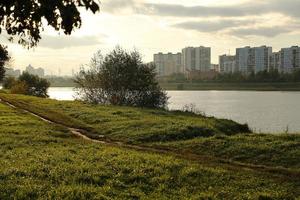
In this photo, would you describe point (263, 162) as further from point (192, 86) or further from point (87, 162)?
point (192, 86)

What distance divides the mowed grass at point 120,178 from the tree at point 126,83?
140 ft

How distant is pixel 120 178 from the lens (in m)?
15.2

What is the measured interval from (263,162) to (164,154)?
4.16 meters

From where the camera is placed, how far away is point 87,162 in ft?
58.4

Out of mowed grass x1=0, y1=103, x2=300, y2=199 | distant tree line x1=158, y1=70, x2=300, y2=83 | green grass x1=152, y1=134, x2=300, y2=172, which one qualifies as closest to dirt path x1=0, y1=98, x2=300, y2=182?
mowed grass x1=0, y1=103, x2=300, y2=199

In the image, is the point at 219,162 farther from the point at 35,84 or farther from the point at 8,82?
the point at 8,82

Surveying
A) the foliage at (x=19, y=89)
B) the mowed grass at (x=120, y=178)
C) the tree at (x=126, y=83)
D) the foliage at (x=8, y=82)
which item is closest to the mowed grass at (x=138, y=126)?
the mowed grass at (x=120, y=178)

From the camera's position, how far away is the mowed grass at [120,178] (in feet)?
44.0

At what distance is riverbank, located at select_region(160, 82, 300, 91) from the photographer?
432 ft

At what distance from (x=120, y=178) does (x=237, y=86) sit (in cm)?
12755

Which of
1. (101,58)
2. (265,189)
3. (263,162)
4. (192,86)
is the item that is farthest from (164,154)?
(192,86)

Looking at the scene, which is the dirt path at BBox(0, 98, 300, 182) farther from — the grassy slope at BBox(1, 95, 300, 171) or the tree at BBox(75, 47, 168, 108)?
the tree at BBox(75, 47, 168, 108)

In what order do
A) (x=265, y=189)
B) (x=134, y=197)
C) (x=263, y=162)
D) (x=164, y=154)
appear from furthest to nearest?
(x=164, y=154), (x=263, y=162), (x=265, y=189), (x=134, y=197)

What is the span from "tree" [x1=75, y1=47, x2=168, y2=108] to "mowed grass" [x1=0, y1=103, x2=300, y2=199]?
42807 millimetres
